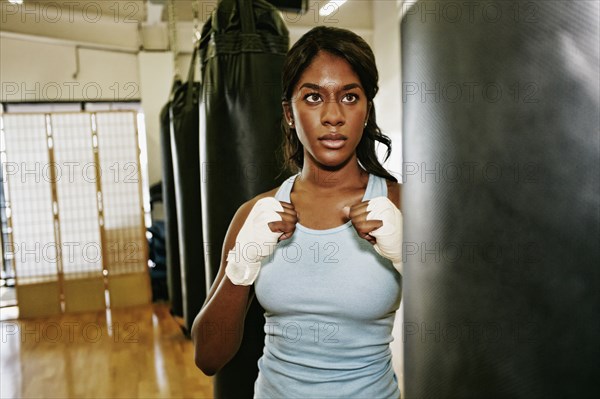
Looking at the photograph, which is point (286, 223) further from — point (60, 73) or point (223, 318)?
point (60, 73)

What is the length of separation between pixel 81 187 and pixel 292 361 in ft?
13.3

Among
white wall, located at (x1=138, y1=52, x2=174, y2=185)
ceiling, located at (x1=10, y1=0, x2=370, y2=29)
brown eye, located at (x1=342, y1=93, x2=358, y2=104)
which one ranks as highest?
ceiling, located at (x1=10, y1=0, x2=370, y2=29)

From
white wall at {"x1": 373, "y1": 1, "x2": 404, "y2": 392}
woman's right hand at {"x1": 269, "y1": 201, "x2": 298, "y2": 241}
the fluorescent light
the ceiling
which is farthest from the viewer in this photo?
white wall at {"x1": 373, "y1": 1, "x2": 404, "y2": 392}

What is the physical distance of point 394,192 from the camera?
1.04 metres

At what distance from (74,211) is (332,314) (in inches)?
163

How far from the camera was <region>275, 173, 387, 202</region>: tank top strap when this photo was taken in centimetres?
102

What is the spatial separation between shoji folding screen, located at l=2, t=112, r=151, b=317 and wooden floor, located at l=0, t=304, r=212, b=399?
241 mm

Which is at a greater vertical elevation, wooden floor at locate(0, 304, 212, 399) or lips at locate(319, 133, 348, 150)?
lips at locate(319, 133, 348, 150)

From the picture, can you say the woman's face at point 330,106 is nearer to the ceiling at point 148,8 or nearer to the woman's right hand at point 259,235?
the woman's right hand at point 259,235

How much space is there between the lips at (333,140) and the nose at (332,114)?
27 mm

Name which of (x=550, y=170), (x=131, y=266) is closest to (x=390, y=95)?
(x=131, y=266)

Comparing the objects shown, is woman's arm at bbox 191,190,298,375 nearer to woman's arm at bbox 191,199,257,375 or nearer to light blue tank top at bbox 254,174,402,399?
woman's arm at bbox 191,199,257,375

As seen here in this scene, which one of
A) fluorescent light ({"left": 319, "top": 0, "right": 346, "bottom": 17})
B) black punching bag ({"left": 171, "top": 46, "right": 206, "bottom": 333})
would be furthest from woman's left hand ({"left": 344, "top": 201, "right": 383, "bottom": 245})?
black punching bag ({"left": 171, "top": 46, "right": 206, "bottom": 333})

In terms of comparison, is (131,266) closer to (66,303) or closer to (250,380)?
(66,303)
